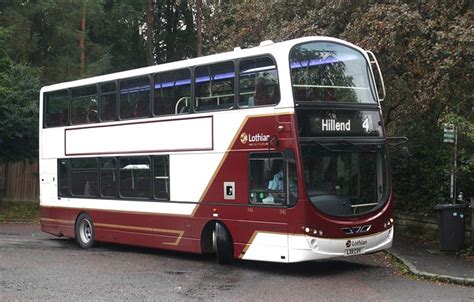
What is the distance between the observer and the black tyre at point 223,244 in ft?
38.0

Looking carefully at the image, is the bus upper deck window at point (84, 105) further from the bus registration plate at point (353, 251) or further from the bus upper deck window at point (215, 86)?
the bus registration plate at point (353, 251)

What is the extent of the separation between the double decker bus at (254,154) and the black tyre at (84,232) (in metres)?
1.12

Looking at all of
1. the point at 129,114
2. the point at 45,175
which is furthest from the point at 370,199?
the point at 45,175

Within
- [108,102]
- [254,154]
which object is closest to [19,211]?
[108,102]

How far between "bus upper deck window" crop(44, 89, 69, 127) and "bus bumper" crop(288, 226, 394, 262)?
27.4 ft

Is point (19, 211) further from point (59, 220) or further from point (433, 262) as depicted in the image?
point (433, 262)

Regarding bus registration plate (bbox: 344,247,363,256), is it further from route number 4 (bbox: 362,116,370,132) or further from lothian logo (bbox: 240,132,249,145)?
lothian logo (bbox: 240,132,249,145)

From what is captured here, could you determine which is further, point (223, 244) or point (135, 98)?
point (135, 98)

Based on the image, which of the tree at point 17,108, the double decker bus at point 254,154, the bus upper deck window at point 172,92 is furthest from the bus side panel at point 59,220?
the tree at point 17,108

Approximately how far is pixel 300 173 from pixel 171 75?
4324 mm

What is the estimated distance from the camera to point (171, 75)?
13.0 m

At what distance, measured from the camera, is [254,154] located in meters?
11.1

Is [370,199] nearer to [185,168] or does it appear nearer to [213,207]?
[213,207]

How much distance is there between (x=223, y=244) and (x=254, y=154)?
6.42ft
